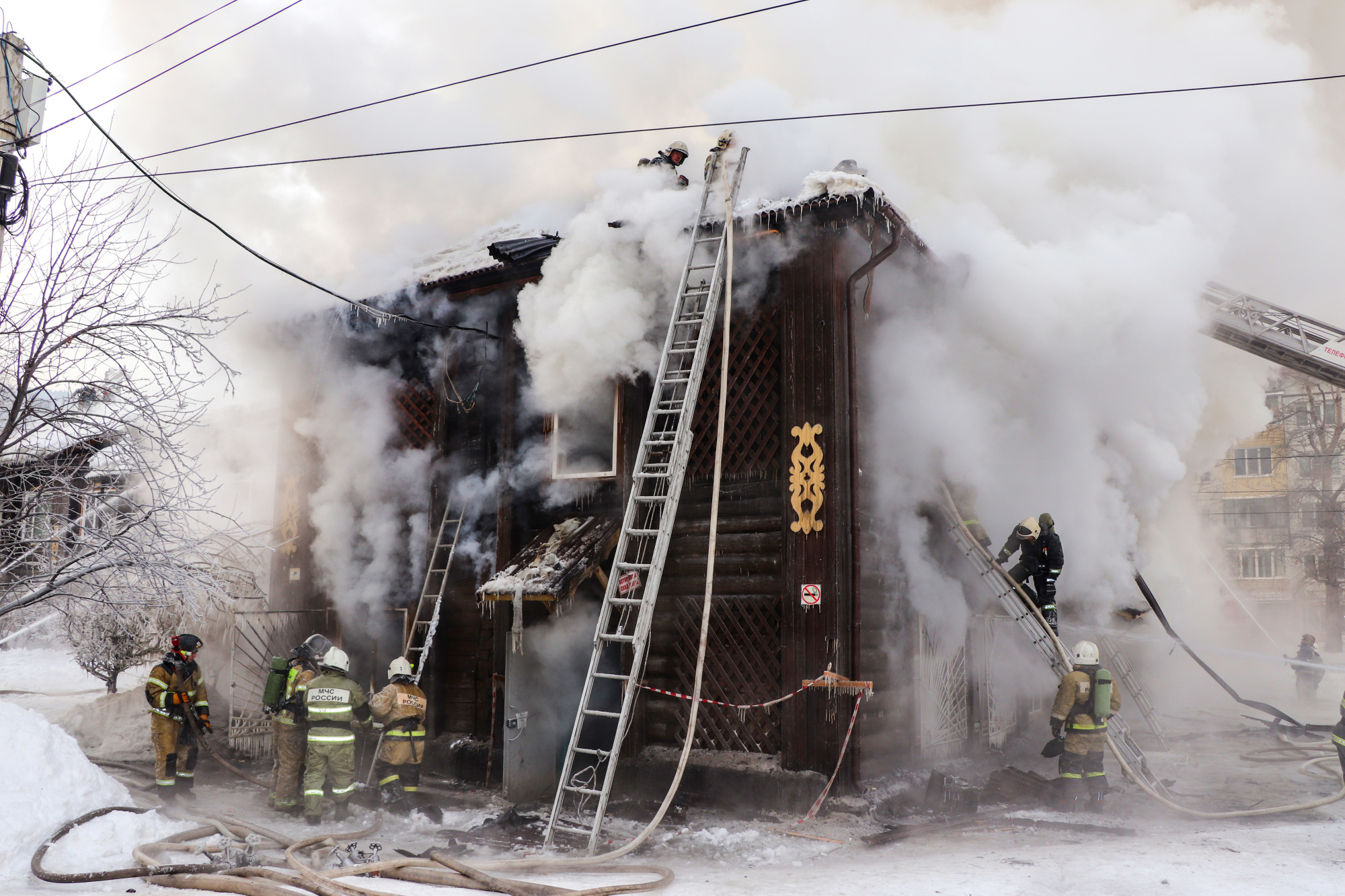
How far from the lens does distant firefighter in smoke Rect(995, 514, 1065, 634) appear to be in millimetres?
9984

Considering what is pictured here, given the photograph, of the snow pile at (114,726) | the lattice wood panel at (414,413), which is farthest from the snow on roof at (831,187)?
the snow pile at (114,726)

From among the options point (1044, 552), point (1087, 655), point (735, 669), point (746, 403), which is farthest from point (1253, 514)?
point (735, 669)

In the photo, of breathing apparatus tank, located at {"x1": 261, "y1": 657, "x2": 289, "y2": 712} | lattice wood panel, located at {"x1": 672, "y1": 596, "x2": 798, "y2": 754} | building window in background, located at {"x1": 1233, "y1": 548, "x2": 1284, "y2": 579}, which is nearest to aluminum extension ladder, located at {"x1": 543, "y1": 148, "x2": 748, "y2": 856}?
lattice wood panel, located at {"x1": 672, "y1": 596, "x2": 798, "y2": 754}

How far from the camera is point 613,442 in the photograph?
33.0 feet

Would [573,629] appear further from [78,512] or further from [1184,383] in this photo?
[1184,383]

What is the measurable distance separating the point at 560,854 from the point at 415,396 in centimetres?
675

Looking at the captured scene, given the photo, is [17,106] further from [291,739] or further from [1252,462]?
[1252,462]

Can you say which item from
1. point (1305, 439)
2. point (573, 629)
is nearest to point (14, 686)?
point (573, 629)

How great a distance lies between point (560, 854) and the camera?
6949 mm

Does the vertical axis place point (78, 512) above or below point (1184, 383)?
below

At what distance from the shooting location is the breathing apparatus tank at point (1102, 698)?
8.39m

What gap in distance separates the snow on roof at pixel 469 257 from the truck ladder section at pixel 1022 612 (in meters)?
6.05

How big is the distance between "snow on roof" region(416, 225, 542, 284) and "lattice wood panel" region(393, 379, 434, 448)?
1433 mm

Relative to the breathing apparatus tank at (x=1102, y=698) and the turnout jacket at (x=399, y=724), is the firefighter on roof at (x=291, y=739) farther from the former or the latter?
the breathing apparatus tank at (x=1102, y=698)
